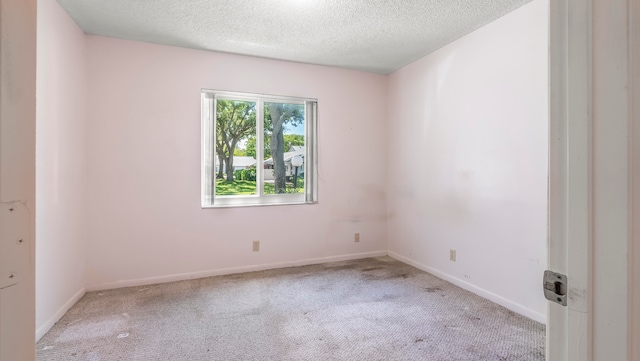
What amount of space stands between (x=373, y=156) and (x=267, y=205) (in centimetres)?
147

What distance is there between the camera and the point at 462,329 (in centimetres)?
217

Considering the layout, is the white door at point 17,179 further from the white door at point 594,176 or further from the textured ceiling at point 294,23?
the textured ceiling at point 294,23

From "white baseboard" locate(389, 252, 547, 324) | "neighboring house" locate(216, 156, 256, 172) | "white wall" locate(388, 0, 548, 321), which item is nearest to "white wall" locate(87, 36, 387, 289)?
"neighboring house" locate(216, 156, 256, 172)

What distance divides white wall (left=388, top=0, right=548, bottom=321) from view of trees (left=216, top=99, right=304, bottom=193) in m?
1.35

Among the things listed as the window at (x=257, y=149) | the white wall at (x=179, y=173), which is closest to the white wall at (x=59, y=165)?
the white wall at (x=179, y=173)

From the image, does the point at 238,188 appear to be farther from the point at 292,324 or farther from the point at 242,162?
the point at 292,324

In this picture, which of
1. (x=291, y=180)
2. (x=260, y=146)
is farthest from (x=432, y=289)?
(x=260, y=146)

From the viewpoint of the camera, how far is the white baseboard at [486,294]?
2.30 metres

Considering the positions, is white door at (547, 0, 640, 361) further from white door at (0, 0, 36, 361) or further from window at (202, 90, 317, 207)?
window at (202, 90, 317, 207)

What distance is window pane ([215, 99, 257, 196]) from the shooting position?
11.0 ft

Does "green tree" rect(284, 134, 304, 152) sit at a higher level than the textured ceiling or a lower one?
lower

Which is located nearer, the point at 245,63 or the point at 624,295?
the point at 624,295

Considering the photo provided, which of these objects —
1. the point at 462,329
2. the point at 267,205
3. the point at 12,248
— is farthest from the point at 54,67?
the point at 462,329

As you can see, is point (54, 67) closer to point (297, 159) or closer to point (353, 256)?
point (297, 159)
